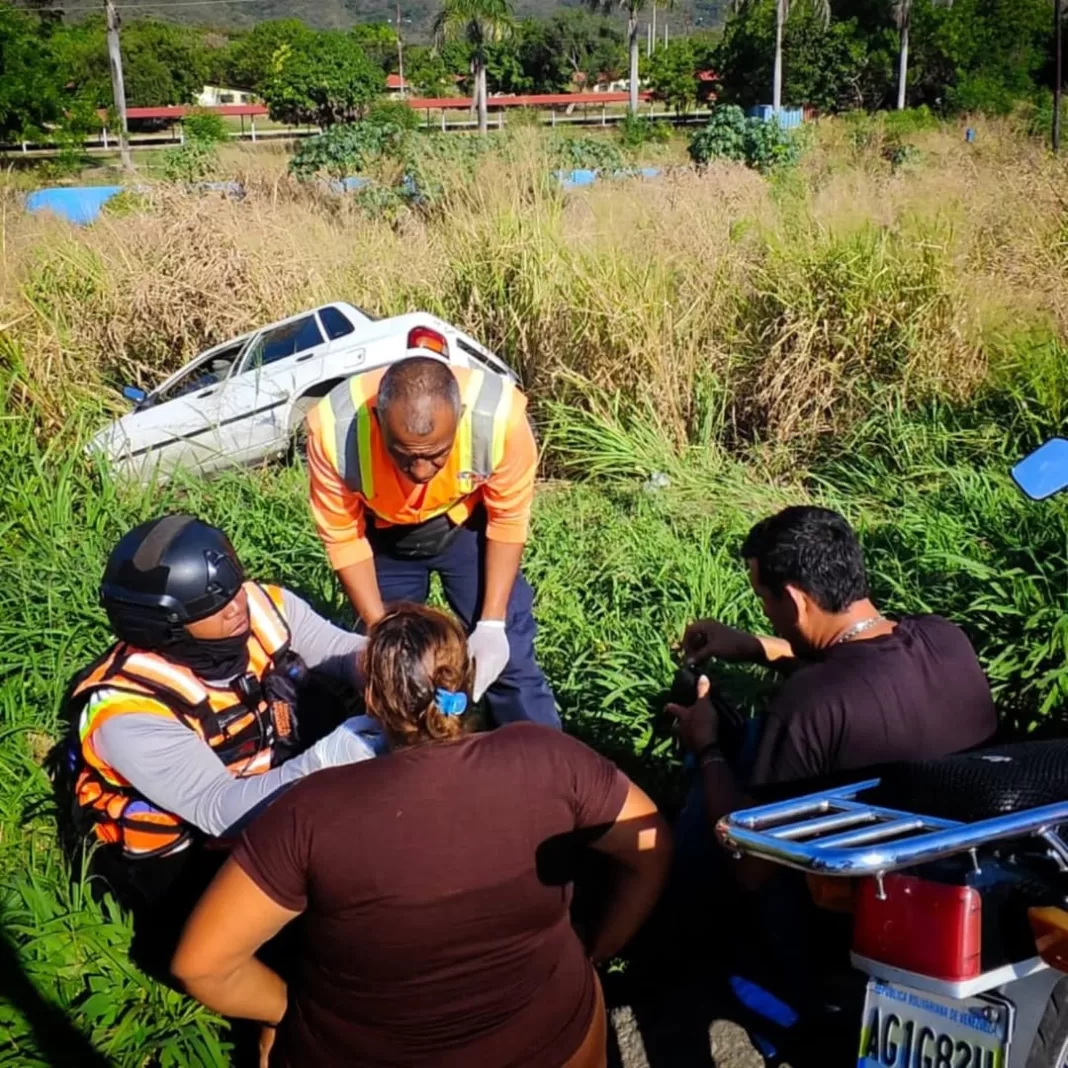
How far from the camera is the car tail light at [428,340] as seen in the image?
23.2 ft

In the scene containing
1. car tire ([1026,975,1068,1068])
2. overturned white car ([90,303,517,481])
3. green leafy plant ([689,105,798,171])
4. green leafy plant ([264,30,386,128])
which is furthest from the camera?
green leafy plant ([264,30,386,128])

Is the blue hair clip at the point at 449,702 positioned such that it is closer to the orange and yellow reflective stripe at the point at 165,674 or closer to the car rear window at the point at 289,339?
the orange and yellow reflective stripe at the point at 165,674

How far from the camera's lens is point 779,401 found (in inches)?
263

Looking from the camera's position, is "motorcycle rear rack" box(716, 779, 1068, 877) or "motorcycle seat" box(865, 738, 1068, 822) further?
"motorcycle seat" box(865, 738, 1068, 822)

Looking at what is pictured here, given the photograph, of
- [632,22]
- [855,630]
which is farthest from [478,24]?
[855,630]

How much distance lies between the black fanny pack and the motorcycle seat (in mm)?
1903

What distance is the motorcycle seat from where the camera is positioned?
5.92 ft

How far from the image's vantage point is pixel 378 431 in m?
3.37

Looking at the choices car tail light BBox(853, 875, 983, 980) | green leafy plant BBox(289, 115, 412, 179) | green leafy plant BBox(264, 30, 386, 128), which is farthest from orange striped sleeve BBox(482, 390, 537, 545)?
green leafy plant BBox(264, 30, 386, 128)

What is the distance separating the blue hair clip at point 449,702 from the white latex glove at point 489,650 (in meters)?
1.34

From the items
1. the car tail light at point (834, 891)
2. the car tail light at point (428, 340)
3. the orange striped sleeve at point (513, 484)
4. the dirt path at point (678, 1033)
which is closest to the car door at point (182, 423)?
the car tail light at point (428, 340)

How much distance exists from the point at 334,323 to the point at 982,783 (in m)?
6.52

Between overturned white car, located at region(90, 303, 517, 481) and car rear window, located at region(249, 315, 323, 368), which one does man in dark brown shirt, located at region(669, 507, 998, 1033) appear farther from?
car rear window, located at region(249, 315, 323, 368)

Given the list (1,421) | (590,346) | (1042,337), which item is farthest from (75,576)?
(1042,337)
